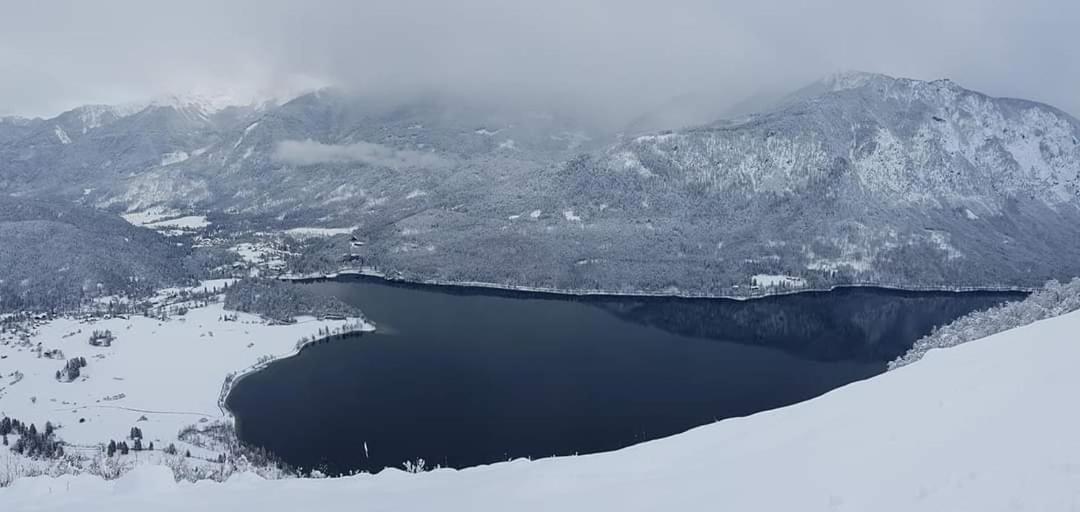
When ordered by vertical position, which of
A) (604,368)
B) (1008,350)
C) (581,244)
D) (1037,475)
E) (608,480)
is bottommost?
(604,368)

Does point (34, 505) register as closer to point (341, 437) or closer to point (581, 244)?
point (341, 437)

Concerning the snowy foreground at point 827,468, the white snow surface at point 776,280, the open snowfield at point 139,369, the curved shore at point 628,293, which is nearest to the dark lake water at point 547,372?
the curved shore at point 628,293

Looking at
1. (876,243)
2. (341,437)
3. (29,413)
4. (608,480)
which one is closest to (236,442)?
(341,437)

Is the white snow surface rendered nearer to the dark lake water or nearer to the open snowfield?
the dark lake water

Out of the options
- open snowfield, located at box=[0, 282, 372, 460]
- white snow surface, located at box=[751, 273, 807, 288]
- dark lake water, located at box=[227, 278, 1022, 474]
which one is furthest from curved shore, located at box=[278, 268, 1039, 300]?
open snowfield, located at box=[0, 282, 372, 460]

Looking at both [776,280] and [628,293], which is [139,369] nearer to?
[628,293]

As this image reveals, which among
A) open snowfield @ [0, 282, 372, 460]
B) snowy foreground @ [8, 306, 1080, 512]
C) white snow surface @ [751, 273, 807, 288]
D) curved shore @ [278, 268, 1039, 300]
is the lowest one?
open snowfield @ [0, 282, 372, 460]
